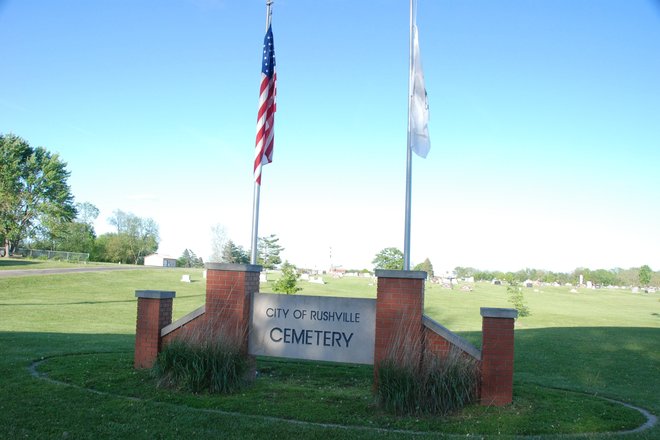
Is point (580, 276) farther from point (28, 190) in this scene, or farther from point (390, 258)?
point (28, 190)

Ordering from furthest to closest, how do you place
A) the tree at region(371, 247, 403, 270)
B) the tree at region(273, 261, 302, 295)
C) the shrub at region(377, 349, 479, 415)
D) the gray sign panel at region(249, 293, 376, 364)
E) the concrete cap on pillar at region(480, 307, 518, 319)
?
the tree at region(371, 247, 403, 270), the tree at region(273, 261, 302, 295), the gray sign panel at region(249, 293, 376, 364), the concrete cap on pillar at region(480, 307, 518, 319), the shrub at region(377, 349, 479, 415)

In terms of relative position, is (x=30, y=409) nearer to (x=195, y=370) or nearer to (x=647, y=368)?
(x=195, y=370)

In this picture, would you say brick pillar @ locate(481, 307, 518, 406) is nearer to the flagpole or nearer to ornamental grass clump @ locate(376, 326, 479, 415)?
ornamental grass clump @ locate(376, 326, 479, 415)

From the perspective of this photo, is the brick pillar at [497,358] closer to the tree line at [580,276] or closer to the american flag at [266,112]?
the american flag at [266,112]

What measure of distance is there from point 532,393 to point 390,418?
10.2 ft

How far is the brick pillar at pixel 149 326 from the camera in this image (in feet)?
32.1

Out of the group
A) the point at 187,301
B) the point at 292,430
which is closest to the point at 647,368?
the point at 292,430

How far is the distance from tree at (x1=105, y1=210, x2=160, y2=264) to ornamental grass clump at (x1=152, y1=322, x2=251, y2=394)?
95.8 metres

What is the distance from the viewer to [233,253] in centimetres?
7569

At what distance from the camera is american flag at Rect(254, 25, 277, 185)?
10789 millimetres

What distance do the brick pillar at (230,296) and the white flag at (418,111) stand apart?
12.2ft

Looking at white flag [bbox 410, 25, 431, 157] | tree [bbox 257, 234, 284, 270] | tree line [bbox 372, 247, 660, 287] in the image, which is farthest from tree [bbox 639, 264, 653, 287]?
white flag [bbox 410, 25, 431, 157]

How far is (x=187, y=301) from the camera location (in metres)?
33.7

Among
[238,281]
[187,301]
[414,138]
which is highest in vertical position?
[414,138]
